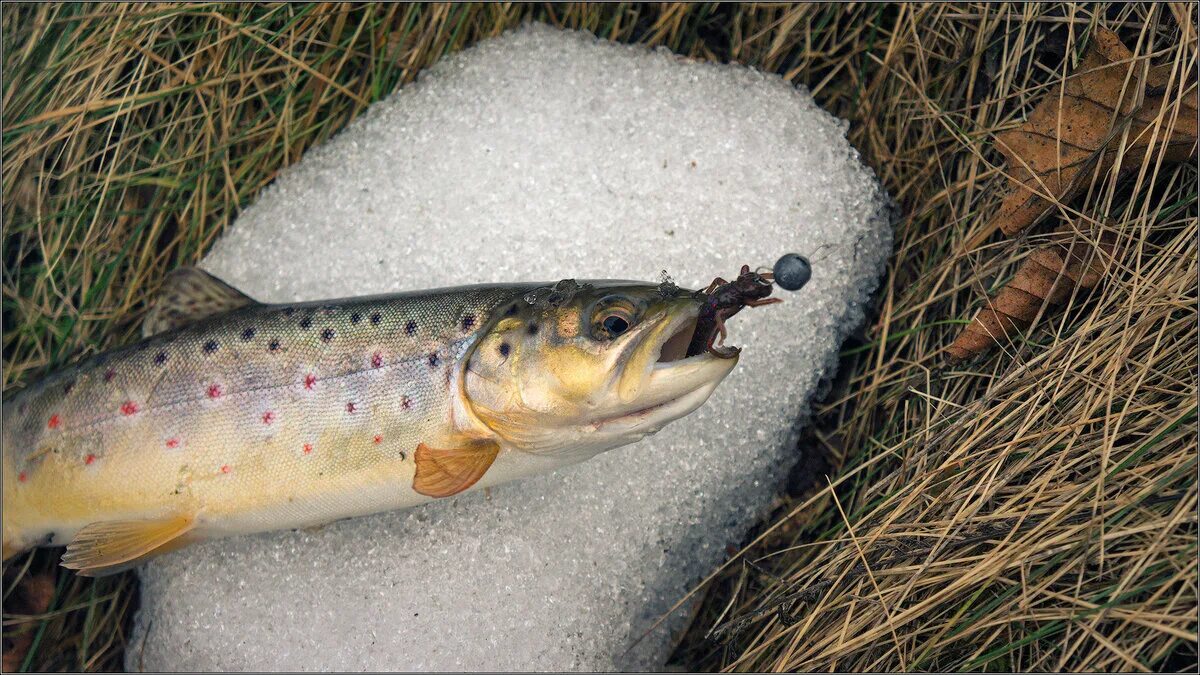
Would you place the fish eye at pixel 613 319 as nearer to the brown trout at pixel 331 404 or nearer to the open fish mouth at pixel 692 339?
the brown trout at pixel 331 404

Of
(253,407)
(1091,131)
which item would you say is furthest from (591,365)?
(1091,131)

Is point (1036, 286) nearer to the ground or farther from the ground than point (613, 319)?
nearer to the ground

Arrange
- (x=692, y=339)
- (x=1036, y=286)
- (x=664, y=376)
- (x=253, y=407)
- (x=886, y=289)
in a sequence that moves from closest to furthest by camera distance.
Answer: (x=664, y=376), (x=692, y=339), (x=253, y=407), (x=1036, y=286), (x=886, y=289)

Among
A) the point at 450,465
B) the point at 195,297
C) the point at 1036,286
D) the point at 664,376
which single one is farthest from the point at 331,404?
the point at 1036,286

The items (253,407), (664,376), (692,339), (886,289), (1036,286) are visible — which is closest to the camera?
(664,376)

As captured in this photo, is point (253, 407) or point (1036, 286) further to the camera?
point (1036, 286)

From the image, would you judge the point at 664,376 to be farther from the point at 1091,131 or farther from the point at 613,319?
the point at 1091,131

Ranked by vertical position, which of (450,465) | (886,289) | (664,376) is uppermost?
(664,376)

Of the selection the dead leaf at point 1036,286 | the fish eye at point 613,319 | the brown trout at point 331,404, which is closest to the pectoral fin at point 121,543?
the brown trout at point 331,404
